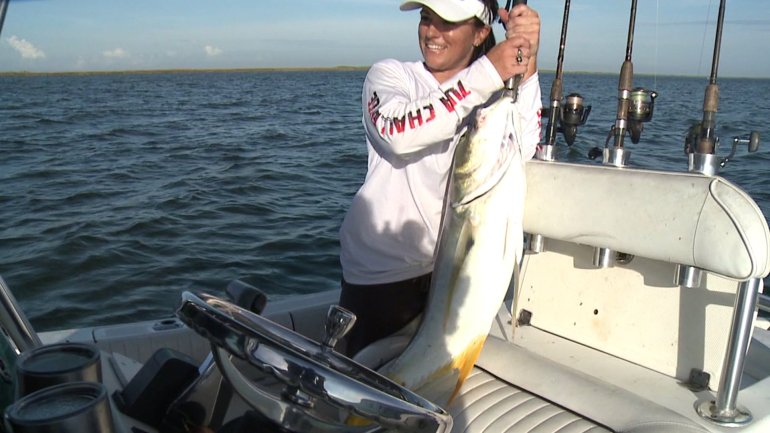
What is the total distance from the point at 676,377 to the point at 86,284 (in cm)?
667

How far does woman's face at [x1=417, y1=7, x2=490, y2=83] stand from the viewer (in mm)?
2758

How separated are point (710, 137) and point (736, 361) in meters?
0.92

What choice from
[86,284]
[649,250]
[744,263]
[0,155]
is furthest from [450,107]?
[0,155]

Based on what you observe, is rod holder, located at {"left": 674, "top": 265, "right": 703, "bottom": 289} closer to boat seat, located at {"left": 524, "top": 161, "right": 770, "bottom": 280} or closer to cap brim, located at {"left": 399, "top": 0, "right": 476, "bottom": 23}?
boat seat, located at {"left": 524, "top": 161, "right": 770, "bottom": 280}

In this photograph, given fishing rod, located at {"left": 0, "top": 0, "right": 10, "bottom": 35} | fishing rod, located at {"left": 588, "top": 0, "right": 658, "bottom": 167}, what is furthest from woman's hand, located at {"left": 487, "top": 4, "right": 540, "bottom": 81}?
fishing rod, located at {"left": 0, "top": 0, "right": 10, "bottom": 35}

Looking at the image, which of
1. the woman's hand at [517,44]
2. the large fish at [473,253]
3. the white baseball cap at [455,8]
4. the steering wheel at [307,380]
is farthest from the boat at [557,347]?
the white baseball cap at [455,8]

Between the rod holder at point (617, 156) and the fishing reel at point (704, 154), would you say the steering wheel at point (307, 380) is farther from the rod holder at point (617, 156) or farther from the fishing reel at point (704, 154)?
the rod holder at point (617, 156)

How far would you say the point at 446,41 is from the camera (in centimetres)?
279

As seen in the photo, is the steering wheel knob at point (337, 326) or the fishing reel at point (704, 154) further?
the fishing reel at point (704, 154)

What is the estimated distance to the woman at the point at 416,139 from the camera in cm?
251

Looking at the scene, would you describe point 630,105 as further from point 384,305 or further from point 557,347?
point 384,305

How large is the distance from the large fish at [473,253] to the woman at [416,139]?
0.14 metres

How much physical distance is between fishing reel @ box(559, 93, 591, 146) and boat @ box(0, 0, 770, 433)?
0.03ft

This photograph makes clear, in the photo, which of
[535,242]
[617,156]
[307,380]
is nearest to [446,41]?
[617,156]
